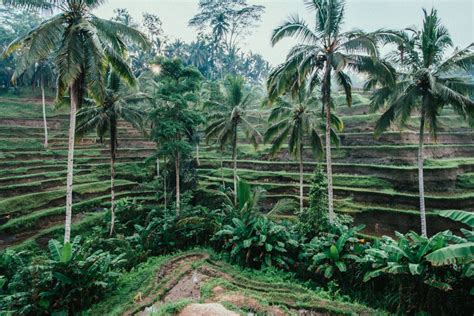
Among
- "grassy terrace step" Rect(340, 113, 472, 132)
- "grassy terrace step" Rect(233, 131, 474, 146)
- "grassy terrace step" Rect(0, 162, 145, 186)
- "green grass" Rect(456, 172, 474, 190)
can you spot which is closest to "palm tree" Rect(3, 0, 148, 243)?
"grassy terrace step" Rect(0, 162, 145, 186)

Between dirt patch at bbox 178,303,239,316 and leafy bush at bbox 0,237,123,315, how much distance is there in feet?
10.8

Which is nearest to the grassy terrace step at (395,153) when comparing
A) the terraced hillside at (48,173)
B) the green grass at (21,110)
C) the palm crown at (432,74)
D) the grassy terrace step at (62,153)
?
the palm crown at (432,74)

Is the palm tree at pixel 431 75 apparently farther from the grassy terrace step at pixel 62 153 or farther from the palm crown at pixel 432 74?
the grassy terrace step at pixel 62 153

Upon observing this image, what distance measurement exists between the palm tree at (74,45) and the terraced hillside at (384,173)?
1223cm

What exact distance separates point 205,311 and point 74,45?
8.74m

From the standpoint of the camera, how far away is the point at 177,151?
601 inches

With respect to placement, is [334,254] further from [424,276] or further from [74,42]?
[74,42]

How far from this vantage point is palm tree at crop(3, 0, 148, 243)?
328 inches

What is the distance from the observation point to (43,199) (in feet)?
51.2

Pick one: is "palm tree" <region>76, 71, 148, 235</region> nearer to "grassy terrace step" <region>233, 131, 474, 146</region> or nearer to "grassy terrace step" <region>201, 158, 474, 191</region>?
"grassy terrace step" <region>201, 158, 474, 191</region>

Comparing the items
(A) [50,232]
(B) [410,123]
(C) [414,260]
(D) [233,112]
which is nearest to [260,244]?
(C) [414,260]

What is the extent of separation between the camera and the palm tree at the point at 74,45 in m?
8.34

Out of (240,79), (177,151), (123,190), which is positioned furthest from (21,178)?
(240,79)

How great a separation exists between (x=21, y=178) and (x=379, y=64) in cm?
2026
